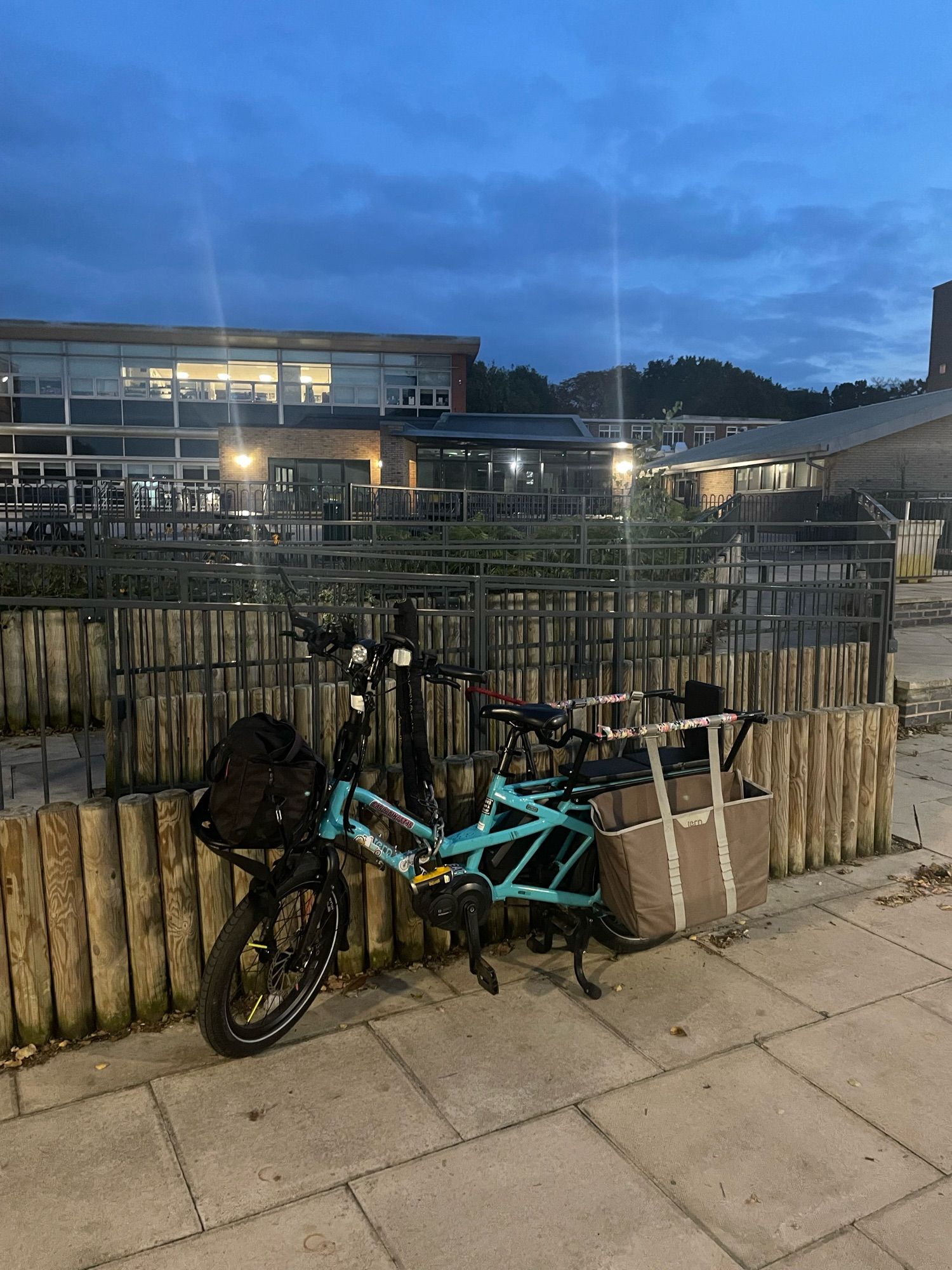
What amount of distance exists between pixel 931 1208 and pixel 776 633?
3627mm

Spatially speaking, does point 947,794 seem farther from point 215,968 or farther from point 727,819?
point 215,968

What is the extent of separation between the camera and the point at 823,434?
2847 centimetres

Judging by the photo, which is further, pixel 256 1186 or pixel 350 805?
pixel 350 805

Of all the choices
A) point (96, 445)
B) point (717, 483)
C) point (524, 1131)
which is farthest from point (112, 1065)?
point (96, 445)

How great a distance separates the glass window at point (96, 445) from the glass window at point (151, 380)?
2240 mm

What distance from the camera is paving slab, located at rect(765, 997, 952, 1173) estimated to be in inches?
111

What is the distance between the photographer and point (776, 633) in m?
5.69

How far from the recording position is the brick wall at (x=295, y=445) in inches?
1150

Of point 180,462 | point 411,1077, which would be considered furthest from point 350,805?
point 180,462

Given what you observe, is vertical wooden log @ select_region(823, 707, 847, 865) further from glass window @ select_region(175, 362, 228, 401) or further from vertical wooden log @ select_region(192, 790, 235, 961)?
glass window @ select_region(175, 362, 228, 401)

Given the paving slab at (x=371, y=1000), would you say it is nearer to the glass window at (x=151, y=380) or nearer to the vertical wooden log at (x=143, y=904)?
the vertical wooden log at (x=143, y=904)

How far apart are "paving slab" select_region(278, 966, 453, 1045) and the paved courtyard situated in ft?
0.03

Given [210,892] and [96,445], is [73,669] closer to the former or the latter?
[210,892]

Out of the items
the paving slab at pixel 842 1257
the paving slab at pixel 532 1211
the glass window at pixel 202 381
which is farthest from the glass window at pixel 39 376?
the paving slab at pixel 842 1257
